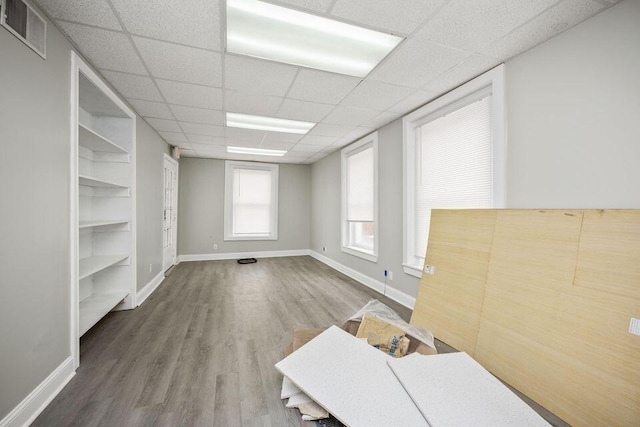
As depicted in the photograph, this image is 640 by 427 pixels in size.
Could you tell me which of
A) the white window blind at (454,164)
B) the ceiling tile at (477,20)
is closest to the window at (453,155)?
the white window blind at (454,164)

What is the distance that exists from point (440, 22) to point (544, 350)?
7.34 feet

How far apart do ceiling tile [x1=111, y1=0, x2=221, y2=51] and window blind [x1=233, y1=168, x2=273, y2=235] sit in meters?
4.85

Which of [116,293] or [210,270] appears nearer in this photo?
[116,293]

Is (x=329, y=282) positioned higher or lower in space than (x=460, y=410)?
lower

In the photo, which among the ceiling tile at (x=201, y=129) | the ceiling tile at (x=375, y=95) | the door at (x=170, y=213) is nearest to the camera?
the ceiling tile at (x=375, y=95)

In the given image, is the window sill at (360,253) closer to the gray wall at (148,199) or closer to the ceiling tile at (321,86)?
the ceiling tile at (321,86)

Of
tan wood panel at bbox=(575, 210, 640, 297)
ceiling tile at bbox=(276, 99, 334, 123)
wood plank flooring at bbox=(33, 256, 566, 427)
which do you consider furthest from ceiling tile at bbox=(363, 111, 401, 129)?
wood plank flooring at bbox=(33, 256, 566, 427)

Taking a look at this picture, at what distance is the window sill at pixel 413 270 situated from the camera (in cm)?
318

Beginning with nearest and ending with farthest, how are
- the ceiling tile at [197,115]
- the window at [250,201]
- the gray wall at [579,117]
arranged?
the gray wall at [579,117], the ceiling tile at [197,115], the window at [250,201]

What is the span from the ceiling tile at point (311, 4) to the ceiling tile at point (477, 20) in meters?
0.71

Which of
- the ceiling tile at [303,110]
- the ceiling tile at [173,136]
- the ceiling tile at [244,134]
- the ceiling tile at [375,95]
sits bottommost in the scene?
the ceiling tile at [173,136]

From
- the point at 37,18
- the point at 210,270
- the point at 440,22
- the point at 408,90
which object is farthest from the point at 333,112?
the point at 210,270

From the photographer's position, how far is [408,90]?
8.98 feet

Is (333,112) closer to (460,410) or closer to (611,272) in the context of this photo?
(611,272)
